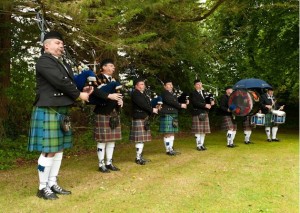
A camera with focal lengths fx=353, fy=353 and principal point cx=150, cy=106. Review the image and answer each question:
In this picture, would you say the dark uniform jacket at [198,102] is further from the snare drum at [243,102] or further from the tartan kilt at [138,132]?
the tartan kilt at [138,132]

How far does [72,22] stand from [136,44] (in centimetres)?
99

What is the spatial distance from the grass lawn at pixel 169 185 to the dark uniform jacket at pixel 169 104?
92cm

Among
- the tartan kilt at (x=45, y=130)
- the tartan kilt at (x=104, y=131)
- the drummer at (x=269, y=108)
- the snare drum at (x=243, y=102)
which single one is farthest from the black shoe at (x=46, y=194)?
the drummer at (x=269, y=108)

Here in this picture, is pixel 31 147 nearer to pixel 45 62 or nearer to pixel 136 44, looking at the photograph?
pixel 45 62

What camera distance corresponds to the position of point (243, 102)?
7859 millimetres

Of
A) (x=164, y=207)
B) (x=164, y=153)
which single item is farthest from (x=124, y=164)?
(x=164, y=207)

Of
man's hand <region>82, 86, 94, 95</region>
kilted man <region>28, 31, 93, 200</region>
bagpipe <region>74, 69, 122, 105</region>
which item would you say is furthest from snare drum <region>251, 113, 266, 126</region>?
kilted man <region>28, 31, 93, 200</region>

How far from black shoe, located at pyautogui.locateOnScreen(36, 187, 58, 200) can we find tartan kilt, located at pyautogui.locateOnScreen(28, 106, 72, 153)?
47 cm

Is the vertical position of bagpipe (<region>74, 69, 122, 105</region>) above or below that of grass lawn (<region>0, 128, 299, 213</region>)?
above

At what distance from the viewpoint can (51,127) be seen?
3955 mm

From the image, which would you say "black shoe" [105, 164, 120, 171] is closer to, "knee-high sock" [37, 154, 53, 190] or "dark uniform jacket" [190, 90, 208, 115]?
"knee-high sock" [37, 154, 53, 190]

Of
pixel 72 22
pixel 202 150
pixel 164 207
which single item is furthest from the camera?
pixel 202 150

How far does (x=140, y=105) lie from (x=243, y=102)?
2.84 meters

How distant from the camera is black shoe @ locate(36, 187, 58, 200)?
3941 mm
